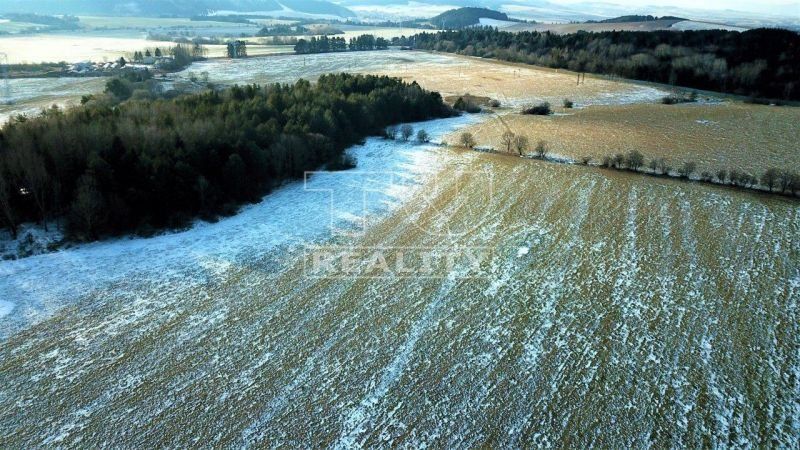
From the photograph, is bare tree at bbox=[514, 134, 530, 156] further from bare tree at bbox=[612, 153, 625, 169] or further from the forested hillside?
the forested hillside

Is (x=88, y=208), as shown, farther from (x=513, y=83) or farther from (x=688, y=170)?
(x=513, y=83)

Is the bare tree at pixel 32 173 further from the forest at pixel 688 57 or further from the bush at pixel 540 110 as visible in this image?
the forest at pixel 688 57

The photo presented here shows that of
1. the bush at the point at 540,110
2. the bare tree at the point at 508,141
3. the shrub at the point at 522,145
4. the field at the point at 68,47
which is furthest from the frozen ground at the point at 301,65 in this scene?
the shrub at the point at 522,145

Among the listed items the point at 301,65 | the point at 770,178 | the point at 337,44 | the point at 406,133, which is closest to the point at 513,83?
the point at 406,133

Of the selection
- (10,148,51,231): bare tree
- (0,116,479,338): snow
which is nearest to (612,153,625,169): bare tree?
(0,116,479,338): snow

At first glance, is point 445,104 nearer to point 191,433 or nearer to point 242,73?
point 242,73

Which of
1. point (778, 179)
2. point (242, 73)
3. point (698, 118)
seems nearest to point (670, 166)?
point (778, 179)
